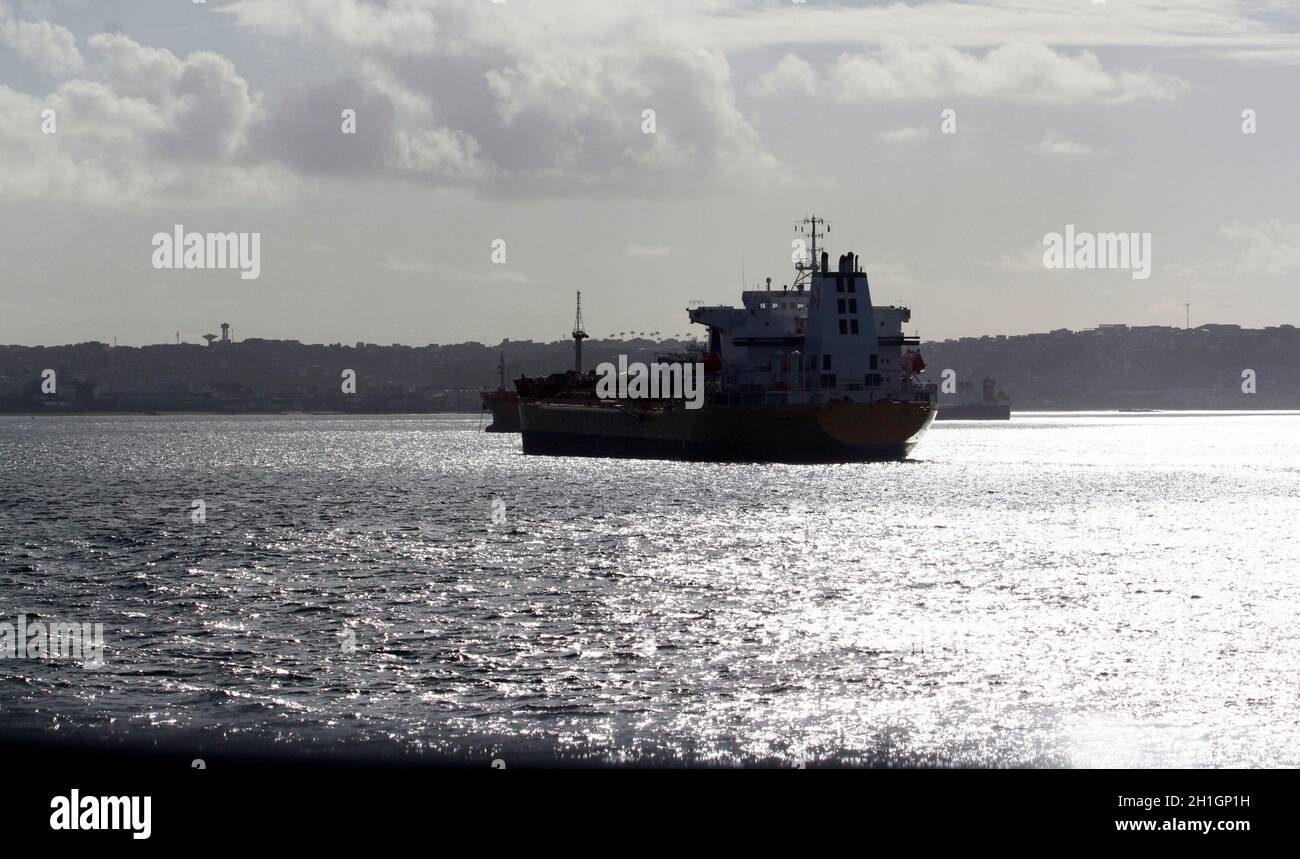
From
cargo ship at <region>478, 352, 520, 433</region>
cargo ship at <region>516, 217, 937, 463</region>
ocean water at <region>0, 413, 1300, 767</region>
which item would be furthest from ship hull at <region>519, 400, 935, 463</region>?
cargo ship at <region>478, 352, 520, 433</region>

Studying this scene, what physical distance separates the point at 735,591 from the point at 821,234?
64.7 metres

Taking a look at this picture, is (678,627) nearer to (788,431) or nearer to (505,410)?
(788,431)

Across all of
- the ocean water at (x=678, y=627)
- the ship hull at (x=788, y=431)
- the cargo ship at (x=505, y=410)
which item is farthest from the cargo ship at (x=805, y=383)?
the cargo ship at (x=505, y=410)

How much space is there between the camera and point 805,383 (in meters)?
81.7

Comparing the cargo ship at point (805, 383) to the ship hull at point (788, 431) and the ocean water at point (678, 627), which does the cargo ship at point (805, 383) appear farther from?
the ocean water at point (678, 627)

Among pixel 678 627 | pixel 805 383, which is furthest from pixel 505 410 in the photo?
pixel 678 627

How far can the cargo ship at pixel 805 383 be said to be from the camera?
80500 millimetres

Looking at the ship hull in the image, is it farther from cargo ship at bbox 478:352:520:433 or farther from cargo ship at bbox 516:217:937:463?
cargo ship at bbox 478:352:520:433

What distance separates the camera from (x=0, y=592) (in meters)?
31.5

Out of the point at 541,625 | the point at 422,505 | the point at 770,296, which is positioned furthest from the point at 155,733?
the point at 770,296

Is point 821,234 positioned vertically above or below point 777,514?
above

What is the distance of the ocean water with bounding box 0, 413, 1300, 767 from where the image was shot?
17250 mm
